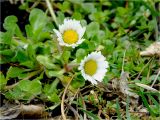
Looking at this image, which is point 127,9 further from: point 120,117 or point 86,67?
point 120,117

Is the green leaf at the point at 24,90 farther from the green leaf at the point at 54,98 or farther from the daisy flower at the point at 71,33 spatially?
the daisy flower at the point at 71,33

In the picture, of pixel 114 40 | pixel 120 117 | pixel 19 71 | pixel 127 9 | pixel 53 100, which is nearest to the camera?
pixel 120 117

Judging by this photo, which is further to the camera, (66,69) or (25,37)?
(25,37)

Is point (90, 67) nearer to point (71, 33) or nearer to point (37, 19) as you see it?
point (71, 33)

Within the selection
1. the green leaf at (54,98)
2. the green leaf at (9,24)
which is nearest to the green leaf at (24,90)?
the green leaf at (54,98)

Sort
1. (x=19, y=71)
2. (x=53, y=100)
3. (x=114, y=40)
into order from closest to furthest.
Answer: (x=53, y=100), (x=19, y=71), (x=114, y=40)

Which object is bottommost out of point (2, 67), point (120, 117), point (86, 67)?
point (120, 117)

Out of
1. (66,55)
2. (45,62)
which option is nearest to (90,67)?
Answer: (66,55)

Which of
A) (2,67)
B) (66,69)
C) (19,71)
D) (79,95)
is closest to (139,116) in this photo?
(79,95)
